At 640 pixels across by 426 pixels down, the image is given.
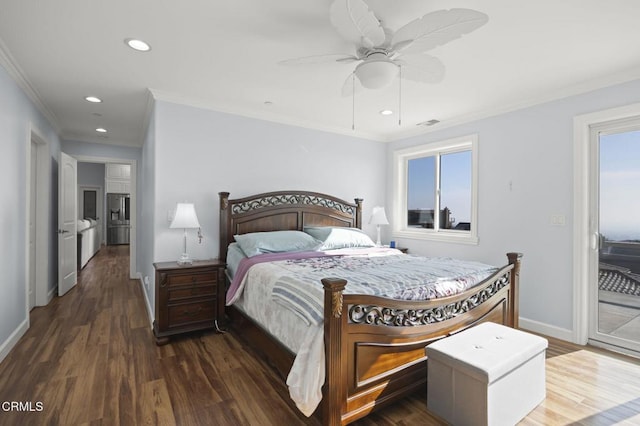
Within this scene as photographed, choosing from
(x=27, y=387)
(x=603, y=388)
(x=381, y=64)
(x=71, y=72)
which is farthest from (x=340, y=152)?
(x=27, y=387)

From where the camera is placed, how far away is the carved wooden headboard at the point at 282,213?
3.74 m

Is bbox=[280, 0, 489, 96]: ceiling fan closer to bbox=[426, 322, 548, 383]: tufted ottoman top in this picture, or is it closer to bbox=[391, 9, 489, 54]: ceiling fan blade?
bbox=[391, 9, 489, 54]: ceiling fan blade

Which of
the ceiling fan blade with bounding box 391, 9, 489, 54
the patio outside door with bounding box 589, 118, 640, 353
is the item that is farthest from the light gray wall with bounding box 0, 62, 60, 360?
the patio outside door with bounding box 589, 118, 640, 353

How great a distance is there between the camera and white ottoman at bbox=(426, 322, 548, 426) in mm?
1763

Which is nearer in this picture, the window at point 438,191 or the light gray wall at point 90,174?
the window at point 438,191

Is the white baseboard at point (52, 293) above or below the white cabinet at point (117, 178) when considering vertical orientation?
below

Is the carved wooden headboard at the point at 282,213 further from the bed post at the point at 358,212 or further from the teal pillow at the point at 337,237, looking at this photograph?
the teal pillow at the point at 337,237

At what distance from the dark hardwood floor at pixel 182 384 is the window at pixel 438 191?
1798 millimetres

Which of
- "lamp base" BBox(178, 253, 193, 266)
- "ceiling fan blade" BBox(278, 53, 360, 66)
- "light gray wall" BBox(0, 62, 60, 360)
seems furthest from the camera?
"lamp base" BBox(178, 253, 193, 266)

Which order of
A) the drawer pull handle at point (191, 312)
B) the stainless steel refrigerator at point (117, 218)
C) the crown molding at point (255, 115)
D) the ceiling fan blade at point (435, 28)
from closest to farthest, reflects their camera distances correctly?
the ceiling fan blade at point (435, 28)
the drawer pull handle at point (191, 312)
the crown molding at point (255, 115)
the stainless steel refrigerator at point (117, 218)

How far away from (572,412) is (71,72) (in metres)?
4.81

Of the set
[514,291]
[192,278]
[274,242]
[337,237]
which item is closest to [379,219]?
[337,237]

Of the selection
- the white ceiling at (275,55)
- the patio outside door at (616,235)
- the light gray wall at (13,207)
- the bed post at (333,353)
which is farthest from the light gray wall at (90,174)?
the patio outside door at (616,235)

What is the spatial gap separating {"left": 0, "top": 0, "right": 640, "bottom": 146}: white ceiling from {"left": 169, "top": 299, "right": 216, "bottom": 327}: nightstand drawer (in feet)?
7.26
